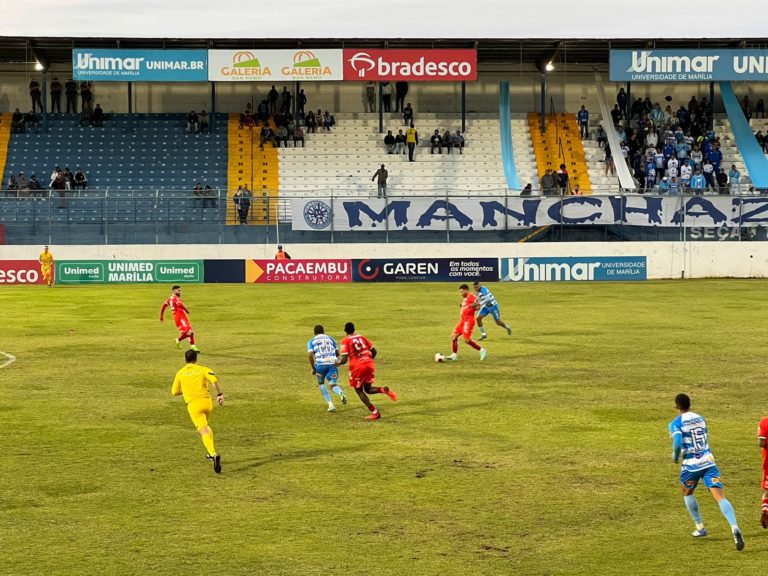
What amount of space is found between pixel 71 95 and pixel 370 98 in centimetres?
1717

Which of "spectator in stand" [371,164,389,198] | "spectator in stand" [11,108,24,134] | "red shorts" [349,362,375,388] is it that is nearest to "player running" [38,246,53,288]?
"spectator in stand" [11,108,24,134]

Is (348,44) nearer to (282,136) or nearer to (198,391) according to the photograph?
(282,136)

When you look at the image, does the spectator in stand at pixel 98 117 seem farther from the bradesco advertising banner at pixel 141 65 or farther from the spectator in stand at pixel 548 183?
the spectator in stand at pixel 548 183

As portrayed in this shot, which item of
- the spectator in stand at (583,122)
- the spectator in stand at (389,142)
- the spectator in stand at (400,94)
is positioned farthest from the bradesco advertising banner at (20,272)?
the spectator in stand at (583,122)

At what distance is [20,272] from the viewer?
51688 millimetres

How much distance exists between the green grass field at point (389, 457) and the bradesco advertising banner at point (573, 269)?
17354mm

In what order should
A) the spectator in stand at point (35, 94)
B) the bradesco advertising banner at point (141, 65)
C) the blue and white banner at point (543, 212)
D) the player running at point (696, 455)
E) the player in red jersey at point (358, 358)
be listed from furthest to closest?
1. the spectator in stand at point (35, 94)
2. the bradesco advertising banner at point (141, 65)
3. the blue and white banner at point (543, 212)
4. the player in red jersey at point (358, 358)
5. the player running at point (696, 455)

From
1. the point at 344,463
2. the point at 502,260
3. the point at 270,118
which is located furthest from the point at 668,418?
the point at 270,118

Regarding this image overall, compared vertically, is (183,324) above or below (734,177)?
below

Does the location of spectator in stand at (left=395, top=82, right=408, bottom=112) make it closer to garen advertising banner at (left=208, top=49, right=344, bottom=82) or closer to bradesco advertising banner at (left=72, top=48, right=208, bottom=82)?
garen advertising banner at (left=208, top=49, right=344, bottom=82)

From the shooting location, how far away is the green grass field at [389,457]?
42.5 feet

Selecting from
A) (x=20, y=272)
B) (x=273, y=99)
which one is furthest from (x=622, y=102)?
(x=20, y=272)

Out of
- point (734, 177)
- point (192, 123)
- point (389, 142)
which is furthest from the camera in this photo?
point (192, 123)

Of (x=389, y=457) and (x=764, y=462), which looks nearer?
(x=764, y=462)
